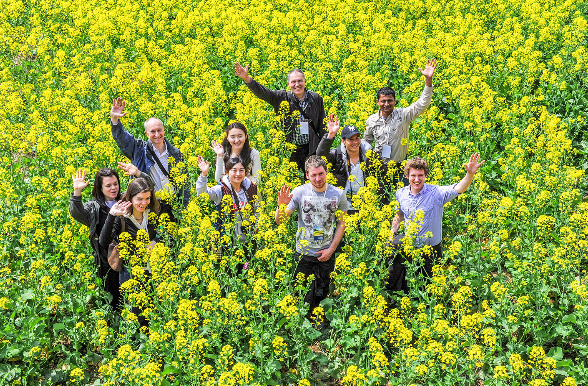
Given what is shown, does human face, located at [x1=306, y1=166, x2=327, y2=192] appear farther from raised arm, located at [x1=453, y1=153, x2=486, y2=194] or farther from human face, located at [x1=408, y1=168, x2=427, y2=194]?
raised arm, located at [x1=453, y1=153, x2=486, y2=194]

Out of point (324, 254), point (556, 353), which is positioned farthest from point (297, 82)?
point (556, 353)

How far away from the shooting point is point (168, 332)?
685 cm

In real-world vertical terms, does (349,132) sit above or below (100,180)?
above

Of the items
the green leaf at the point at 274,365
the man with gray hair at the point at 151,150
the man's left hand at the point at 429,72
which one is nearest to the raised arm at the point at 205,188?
the man with gray hair at the point at 151,150

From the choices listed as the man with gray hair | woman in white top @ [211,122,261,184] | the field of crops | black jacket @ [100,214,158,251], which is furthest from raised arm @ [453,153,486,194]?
black jacket @ [100,214,158,251]

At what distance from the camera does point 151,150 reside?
848 centimetres

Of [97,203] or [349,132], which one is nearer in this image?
[97,203]

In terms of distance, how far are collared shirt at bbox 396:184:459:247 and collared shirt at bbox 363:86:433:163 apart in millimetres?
1542

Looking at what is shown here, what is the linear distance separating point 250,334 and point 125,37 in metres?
10.6

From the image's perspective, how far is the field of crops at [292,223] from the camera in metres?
6.76

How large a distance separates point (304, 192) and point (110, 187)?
95.9 inches

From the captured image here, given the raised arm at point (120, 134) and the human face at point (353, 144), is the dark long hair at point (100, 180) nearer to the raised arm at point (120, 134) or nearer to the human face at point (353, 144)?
the raised arm at point (120, 134)

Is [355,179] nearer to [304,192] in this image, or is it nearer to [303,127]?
[304,192]

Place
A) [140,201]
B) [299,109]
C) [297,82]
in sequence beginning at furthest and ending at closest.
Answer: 1. [299,109]
2. [297,82]
3. [140,201]
